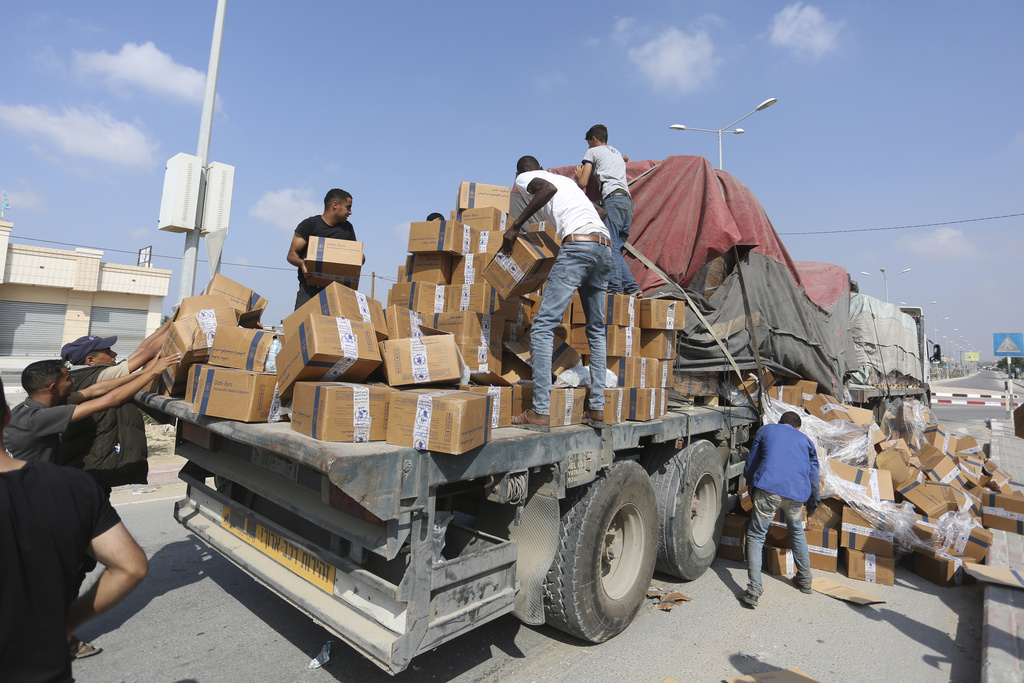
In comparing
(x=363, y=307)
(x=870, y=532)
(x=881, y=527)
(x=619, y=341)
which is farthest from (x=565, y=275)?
(x=881, y=527)

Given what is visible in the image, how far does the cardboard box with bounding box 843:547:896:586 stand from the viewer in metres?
4.95

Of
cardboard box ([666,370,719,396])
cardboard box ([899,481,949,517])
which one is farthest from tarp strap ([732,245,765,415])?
cardboard box ([899,481,949,517])

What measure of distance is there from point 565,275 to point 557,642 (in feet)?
7.80

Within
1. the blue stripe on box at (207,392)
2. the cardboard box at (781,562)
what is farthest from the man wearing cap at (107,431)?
the cardboard box at (781,562)

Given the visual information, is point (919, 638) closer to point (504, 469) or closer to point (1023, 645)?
point (1023, 645)

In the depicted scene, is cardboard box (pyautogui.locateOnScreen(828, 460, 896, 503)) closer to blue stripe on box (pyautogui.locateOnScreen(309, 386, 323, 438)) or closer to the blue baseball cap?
blue stripe on box (pyautogui.locateOnScreen(309, 386, 323, 438))

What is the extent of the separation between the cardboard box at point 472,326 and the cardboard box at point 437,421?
1.11 meters

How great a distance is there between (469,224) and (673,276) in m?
2.45

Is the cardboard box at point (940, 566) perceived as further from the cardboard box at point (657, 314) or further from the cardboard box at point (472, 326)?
the cardboard box at point (472, 326)

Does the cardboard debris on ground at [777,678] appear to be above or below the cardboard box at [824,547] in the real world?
below

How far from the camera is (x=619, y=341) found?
4.13 metres

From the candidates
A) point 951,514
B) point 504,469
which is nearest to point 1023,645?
point 951,514

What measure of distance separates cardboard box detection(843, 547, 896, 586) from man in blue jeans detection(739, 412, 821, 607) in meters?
0.71

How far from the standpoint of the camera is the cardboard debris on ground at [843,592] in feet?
14.5
